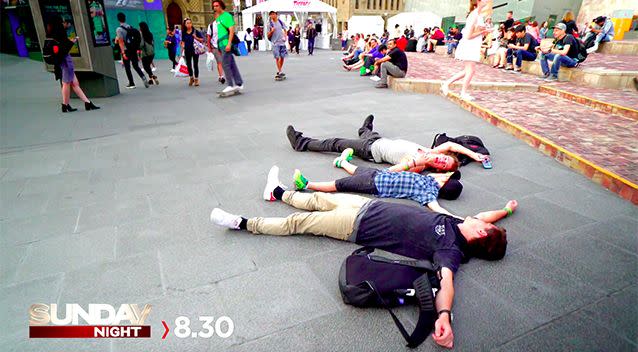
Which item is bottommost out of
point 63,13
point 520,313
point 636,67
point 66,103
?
point 520,313


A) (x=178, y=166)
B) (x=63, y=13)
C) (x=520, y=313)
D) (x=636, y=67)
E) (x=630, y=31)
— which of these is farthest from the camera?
(x=630, y=31)

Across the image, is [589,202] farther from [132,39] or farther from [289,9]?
[289,9]

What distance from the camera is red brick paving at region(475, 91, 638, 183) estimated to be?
4203mm

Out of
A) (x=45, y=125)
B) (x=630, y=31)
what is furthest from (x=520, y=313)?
(x=630, y=31)

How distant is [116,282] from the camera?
2336mm

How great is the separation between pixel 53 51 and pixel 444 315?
7835mm

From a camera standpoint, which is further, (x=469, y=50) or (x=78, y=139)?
(x=469, y=50)

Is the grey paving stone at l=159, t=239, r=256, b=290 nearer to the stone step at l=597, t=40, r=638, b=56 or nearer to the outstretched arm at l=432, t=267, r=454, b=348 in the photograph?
the outstretched arm at l=432, t=267, r=454, b=348

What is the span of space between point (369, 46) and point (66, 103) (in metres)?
10.1

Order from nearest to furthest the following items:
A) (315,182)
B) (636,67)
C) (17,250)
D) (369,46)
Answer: (17,250), (315,182), (636,67), (369,46)

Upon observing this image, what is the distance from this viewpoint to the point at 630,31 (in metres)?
17.3

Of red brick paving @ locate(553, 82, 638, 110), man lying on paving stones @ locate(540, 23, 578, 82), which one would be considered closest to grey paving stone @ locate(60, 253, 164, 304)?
red brick paving @ locate(553, 82, 638, 110)

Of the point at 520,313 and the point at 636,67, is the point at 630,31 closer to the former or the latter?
the point at 636,67

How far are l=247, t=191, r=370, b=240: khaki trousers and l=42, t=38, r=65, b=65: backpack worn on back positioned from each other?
6.18 m
